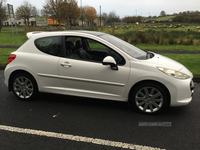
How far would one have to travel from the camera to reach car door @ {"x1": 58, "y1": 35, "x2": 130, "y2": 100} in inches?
144

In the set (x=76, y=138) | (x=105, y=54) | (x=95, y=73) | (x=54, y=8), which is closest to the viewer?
(x=76, y=138)

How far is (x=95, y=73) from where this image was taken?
147 inches

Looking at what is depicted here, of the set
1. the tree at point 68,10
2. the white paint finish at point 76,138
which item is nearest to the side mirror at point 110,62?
the white paint finish at point 76,138

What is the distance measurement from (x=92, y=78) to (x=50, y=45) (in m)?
1.25

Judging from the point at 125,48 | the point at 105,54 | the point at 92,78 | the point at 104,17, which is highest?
the point at 104,17

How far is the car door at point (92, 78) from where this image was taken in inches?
144

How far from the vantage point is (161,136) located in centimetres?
298

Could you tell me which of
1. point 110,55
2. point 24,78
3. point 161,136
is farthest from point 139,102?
point 24,78

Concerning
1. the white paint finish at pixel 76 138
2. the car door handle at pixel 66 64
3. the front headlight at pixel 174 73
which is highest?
the car door handle at pixel 66 64

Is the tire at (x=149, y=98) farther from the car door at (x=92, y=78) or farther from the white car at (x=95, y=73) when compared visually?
the car door at (x=92, y=78)

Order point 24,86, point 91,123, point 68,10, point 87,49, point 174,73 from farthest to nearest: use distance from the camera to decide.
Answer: point 68,10 < point 87,49 < point 24,86 < point 174,73 < point 91,123

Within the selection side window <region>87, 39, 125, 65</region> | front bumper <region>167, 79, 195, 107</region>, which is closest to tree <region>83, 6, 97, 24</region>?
side window <region>87, 39, 125, 65</region>

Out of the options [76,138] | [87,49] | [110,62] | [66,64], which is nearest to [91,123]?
[76,138]

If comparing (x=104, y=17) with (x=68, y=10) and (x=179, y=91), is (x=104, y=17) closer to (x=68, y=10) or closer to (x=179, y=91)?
(x=68, y=10)
